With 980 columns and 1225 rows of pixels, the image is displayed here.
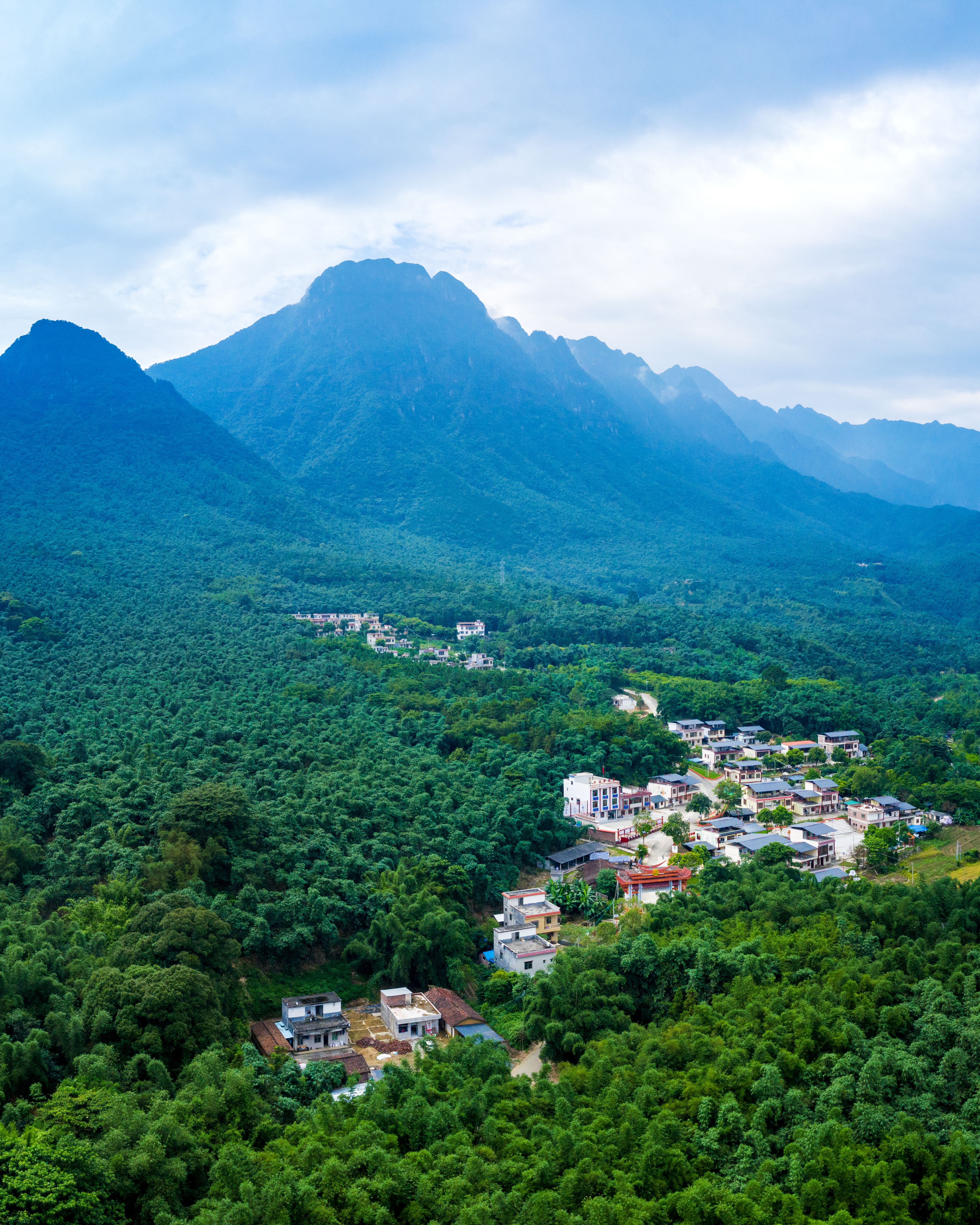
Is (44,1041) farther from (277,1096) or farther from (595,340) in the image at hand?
(595,340)

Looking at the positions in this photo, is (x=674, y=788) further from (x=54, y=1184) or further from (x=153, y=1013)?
(x=54, y=1184)

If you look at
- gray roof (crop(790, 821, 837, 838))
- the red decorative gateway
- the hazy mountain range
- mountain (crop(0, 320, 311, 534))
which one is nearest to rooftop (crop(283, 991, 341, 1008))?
→ the red decorative gateway

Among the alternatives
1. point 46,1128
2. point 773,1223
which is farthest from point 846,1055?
point 46,1128

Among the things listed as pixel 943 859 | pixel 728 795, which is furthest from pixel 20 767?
pixel 943 859

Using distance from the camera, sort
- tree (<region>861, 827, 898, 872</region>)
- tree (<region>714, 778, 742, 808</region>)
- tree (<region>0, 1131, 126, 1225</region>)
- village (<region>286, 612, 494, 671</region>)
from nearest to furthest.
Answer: tree (<region>0, 1131, 126, 1225</region>) → tree (<region>861, 827, 898, 872</region>) → tree (<region>714, 778, 742, 808</region>) → village (<region>286, 612, 494, 671</region>)

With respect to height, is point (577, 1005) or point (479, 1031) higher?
point (577, 1005)

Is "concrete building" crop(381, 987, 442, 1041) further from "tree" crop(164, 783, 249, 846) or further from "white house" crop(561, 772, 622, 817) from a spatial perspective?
"white house" crop(561, 772, 622, 817)
